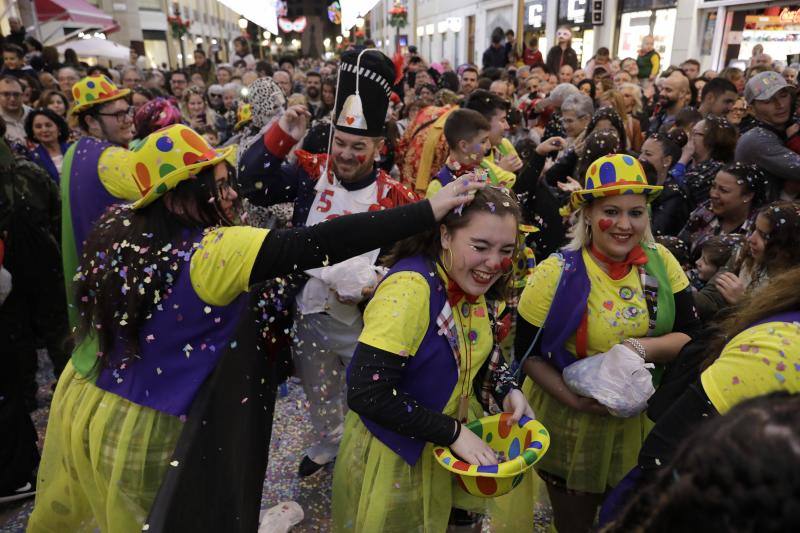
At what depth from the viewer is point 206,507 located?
173 centimetres

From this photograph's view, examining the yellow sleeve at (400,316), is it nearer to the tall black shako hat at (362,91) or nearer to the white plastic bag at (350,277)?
the white plastic bag at (350,277)

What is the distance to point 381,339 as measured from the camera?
171 centimetres

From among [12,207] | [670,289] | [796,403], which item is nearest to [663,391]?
[670,289]

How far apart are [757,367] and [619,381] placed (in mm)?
741

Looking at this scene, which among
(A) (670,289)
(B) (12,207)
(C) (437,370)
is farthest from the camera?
(B) (12,207)

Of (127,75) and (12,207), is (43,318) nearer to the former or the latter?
(12,207)

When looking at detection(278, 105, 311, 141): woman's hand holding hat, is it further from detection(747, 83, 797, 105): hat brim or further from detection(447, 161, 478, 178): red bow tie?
detection(747, 83, 797, 105): hat brim

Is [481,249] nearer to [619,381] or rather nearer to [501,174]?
[619,381]

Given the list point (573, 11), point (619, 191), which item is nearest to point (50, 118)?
point (619, 191)

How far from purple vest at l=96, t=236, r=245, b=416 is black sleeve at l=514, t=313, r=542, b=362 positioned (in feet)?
3.89

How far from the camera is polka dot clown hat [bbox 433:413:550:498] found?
63.6 inches

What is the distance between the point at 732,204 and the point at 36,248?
4.55m

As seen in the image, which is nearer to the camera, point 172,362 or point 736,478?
point 736,478

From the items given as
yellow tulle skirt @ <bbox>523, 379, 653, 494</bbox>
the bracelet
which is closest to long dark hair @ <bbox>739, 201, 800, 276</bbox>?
the bracelet
